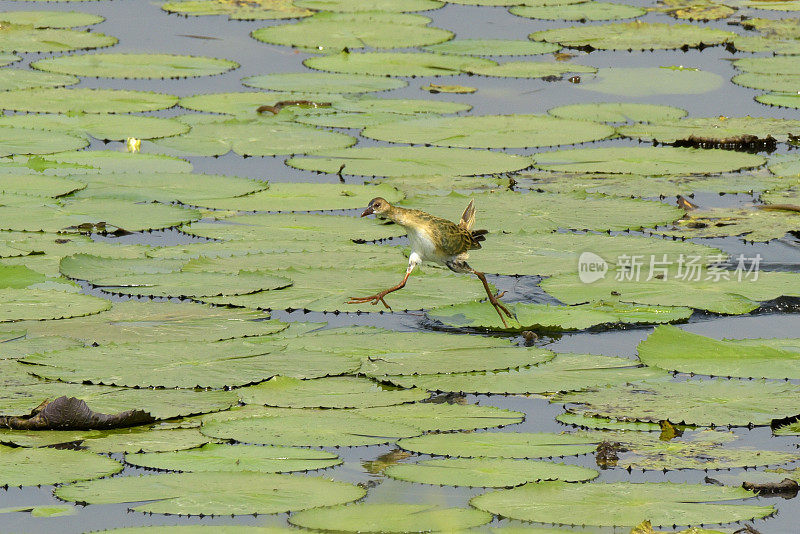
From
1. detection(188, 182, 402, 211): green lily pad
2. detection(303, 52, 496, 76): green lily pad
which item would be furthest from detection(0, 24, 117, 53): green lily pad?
detection(188, 182, 402, 211): green lily pad

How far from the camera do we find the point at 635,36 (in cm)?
1213

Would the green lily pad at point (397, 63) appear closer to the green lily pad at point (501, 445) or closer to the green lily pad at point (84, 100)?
the green lily pad at point (84, 100)

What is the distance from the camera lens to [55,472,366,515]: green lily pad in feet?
12.2

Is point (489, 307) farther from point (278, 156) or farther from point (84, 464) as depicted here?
point (278, 156)

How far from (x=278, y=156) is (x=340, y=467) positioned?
14.3ft

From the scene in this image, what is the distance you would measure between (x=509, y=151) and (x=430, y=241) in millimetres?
3262

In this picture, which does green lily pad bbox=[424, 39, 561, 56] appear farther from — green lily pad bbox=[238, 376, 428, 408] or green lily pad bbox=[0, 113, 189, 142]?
green lily pad bbox=[238, 376, 428, 408]

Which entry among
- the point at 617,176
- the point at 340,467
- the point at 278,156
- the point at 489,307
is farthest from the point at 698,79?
the point at 340,467

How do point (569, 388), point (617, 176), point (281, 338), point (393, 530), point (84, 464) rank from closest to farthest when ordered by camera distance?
point (393, 530)
point (84, 464)
point (569, 388)
point (281, 338)
point (617, 176)

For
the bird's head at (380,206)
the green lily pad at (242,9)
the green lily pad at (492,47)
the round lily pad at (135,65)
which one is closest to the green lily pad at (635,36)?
Answer: the green lily pad at (492,47)

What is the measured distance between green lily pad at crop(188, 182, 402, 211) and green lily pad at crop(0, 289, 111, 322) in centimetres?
159

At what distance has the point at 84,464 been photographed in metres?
4.04

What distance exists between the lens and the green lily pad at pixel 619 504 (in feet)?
12.1

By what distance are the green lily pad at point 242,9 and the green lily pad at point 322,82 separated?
8.17 ft
